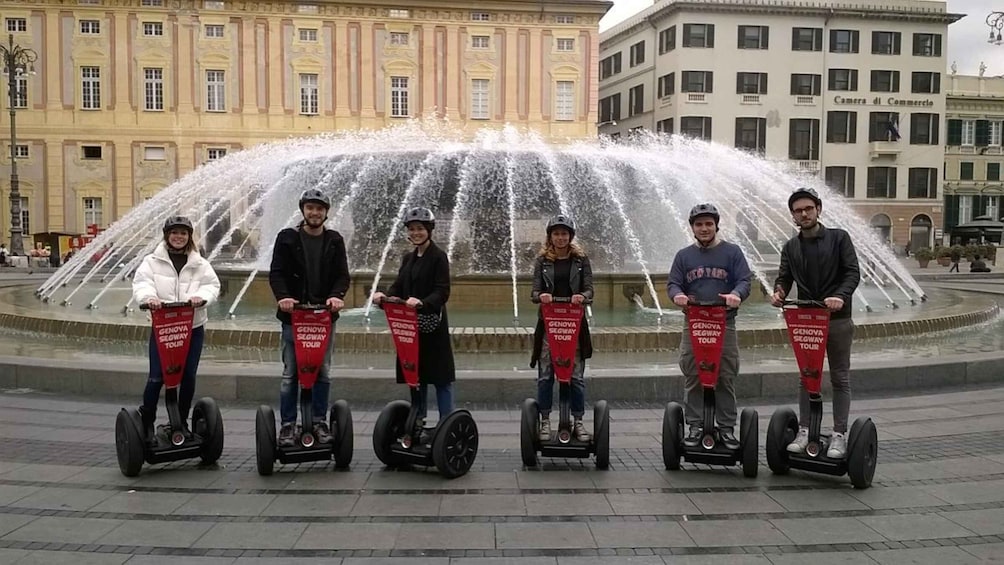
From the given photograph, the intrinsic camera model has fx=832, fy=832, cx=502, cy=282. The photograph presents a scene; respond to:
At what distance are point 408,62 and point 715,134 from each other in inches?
826

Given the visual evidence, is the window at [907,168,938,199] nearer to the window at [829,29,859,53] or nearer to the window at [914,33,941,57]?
the window at [914,33,941,57]

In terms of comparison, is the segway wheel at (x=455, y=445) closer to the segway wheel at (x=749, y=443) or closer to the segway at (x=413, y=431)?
the segway at (x=413, y=431)

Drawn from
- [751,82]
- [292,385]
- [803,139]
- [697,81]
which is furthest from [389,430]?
[803,139]

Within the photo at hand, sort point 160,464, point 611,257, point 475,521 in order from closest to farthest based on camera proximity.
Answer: point 475,521 < point 160,464 < point 611,257

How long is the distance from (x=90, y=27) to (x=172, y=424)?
50510 mm

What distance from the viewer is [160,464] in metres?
6.00

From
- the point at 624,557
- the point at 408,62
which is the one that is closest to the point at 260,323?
the point at 624,557

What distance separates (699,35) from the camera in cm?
5562

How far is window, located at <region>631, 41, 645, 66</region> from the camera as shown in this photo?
198 feet

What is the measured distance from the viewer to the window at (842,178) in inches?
2254

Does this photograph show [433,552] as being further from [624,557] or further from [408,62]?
[408,62]

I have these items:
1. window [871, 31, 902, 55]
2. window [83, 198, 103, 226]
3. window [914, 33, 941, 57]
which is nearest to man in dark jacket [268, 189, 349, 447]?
window [83, 198, 103, 226]

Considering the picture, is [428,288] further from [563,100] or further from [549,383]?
[563,100]

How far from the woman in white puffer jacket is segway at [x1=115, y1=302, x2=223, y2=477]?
0.22ft
